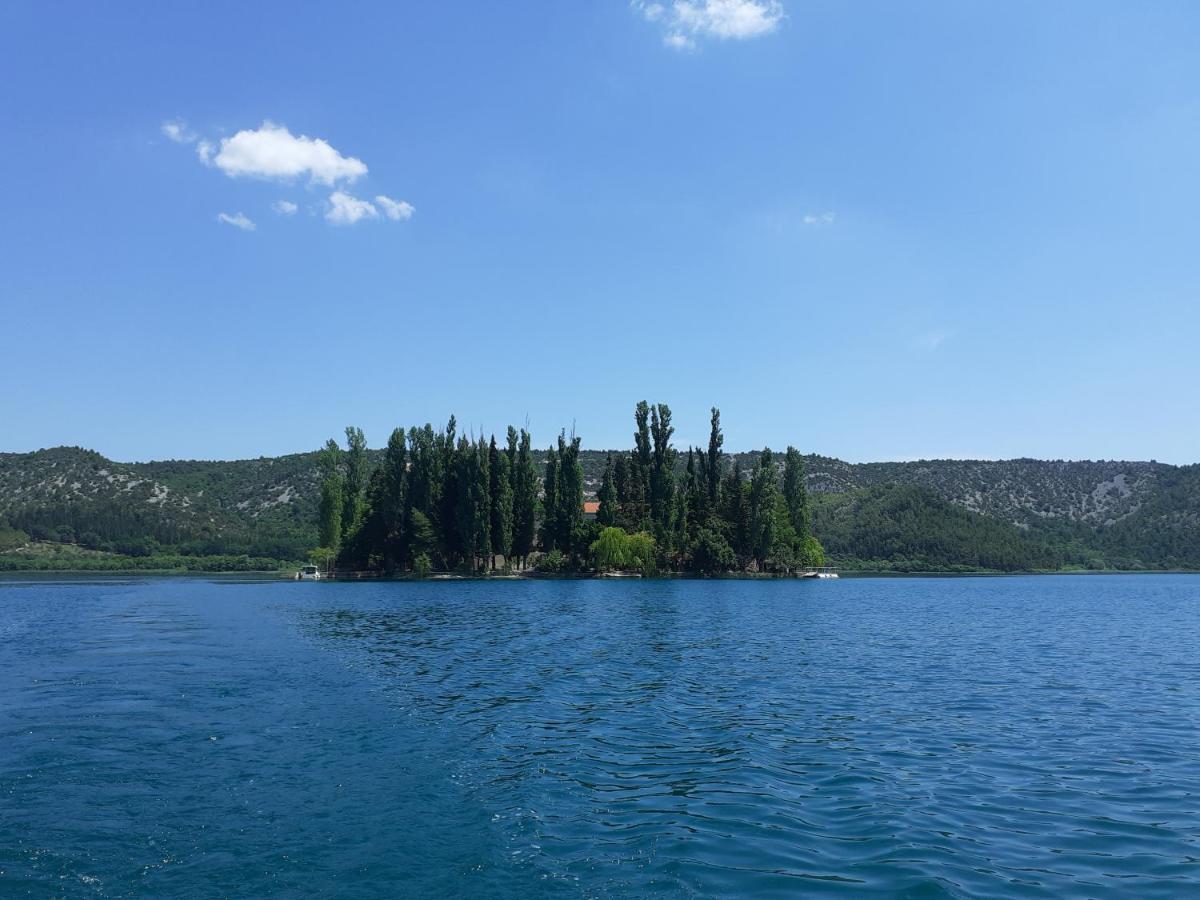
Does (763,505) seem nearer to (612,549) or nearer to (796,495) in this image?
(796,495)

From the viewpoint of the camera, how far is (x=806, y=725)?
18422mm

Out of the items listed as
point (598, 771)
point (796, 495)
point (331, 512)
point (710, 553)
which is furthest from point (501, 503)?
point (598, 771)

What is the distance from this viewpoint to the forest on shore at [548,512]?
114 metres

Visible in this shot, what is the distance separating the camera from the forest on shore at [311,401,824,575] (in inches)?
4483

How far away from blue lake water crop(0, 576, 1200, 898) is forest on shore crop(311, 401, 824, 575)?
80567 mm

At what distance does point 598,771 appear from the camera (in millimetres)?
14672

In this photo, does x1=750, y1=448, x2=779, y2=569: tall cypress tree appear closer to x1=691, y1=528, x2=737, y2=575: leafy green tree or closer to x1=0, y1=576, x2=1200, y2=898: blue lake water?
x1=691, y1=528, x2=737, y2=575: leafy green tree

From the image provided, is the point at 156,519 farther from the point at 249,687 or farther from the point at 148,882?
the point at 148,882

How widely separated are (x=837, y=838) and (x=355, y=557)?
11739 centimetres

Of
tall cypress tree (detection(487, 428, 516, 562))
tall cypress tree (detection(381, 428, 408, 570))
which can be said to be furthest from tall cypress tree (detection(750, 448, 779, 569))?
tall cypress tree (detection(381, 428, 408, 570))

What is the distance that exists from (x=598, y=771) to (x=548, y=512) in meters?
104

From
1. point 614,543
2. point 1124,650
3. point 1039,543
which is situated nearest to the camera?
point 1124,650

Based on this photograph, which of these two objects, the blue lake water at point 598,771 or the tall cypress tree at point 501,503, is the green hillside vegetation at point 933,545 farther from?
the blue lake water at point 598,771

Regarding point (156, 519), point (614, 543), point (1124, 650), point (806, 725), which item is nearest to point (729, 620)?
point (1124, 650)
